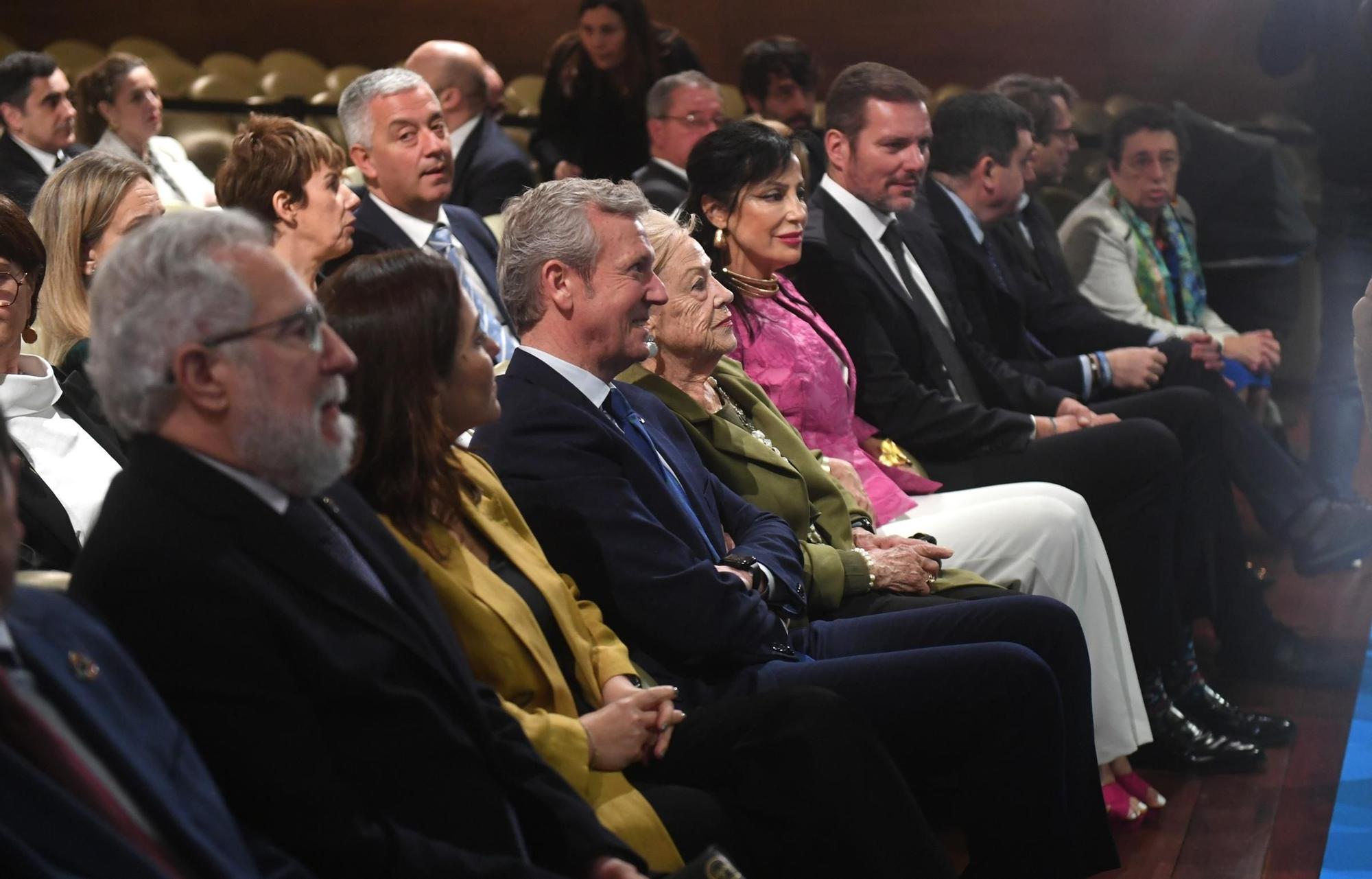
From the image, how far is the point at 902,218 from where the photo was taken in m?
3.62

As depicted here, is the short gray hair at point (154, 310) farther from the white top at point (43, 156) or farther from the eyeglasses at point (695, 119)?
the eyeglasses at point (695, 119)

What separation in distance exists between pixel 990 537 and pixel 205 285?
1.82 m

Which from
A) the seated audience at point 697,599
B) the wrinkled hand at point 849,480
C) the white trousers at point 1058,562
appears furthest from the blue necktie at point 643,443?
the white trousers at point 1058,562

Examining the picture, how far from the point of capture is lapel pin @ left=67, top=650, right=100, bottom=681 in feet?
4.02

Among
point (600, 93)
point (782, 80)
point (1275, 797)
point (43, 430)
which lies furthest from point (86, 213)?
point (782, 80)

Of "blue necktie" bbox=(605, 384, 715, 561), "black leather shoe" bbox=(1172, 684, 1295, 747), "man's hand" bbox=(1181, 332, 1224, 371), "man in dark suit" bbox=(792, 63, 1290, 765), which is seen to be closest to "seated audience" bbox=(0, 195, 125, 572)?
"blue necktie" bbox=(605, 384, 715, 561)

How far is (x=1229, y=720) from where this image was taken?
3119 millimetres

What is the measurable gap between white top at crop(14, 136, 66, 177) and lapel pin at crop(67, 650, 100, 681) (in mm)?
3380

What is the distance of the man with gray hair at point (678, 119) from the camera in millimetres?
4586

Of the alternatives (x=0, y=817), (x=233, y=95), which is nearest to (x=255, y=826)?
(x=0, y=817)

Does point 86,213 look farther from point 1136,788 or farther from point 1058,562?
point 1136,788

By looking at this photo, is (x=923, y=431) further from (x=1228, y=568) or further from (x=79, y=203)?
(x=79, y=203)

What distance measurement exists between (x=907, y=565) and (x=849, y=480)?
343mm

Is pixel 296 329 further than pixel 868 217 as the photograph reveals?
No
